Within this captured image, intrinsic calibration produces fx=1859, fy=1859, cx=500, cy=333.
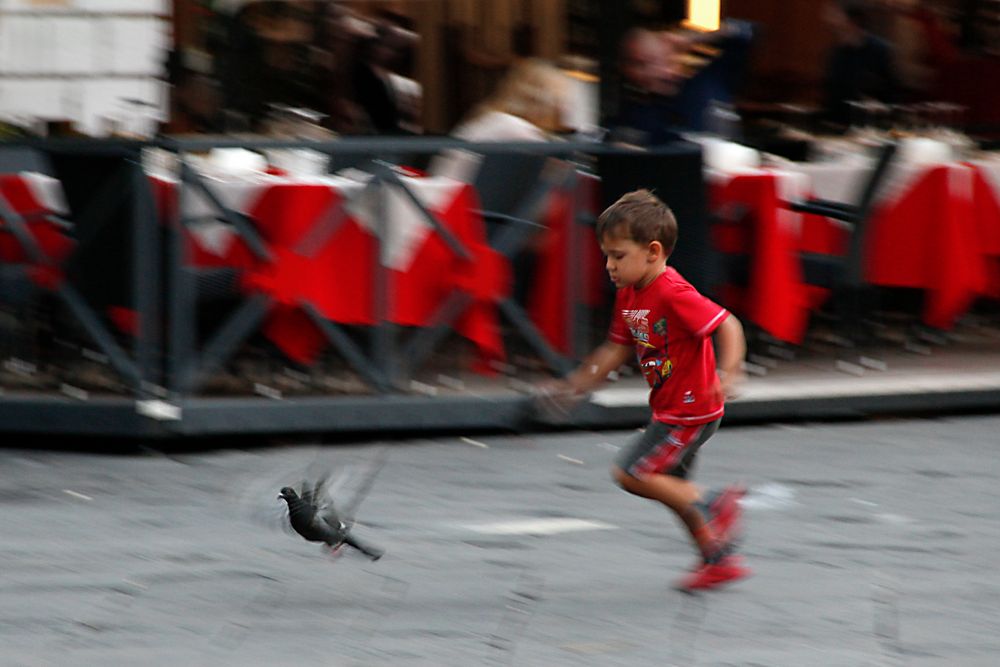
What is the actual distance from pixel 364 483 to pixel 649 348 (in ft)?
4.04

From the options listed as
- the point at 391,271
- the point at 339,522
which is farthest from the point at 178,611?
the point at 391,271

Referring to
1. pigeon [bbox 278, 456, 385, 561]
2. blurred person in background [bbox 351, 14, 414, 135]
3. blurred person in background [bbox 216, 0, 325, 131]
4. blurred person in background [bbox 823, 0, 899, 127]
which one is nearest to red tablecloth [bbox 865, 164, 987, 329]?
blurred person in background [bbox 823, 0, 899, 127]

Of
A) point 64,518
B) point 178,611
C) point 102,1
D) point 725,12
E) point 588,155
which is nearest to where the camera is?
point 178,611

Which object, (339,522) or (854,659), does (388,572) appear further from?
(854,659)

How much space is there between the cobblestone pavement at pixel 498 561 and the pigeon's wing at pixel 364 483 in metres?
0.05

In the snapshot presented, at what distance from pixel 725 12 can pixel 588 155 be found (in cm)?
574

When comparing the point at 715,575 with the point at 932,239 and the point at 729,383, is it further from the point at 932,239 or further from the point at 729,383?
Result: the point at 932,239

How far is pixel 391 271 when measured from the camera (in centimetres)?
787

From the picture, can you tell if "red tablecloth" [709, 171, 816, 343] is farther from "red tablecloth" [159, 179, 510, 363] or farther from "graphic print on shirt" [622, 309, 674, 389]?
"graphic print on shirt" [622, 309, 674, 389]

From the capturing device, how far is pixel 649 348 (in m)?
5.15

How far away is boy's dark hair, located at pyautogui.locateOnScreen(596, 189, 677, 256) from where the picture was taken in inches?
195

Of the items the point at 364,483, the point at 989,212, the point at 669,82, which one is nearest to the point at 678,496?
the point at 364,483

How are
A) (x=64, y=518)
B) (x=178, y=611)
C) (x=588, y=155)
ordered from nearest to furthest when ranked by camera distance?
1. (x=178, y=611)
2. (x=64, y=518)
3. (x=588, y=155)

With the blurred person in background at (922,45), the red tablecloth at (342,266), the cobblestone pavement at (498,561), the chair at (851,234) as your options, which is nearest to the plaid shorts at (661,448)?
the cobblestone pavement at (498,561)
